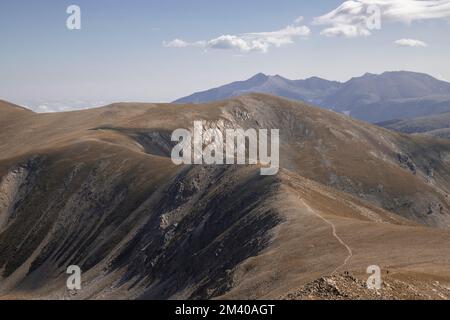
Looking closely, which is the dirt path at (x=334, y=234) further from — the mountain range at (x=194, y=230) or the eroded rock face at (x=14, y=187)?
the eroded rock face at (x=14, y=187)

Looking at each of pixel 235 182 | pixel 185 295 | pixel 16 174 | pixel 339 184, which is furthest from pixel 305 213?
pixel 339 184

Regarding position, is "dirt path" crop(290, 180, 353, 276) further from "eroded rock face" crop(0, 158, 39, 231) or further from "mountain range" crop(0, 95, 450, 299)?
"eroded rock face" crop(0, 158, 39, 231)

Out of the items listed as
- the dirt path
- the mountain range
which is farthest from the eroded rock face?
the dirt path

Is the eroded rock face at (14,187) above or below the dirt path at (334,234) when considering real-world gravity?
below

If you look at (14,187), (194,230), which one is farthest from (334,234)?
(14,187)

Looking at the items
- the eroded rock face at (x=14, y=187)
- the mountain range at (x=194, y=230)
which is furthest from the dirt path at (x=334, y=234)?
the eroded rock face at (x=14, y=187)

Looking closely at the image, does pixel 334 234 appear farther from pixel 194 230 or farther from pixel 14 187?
pixel 14 187
